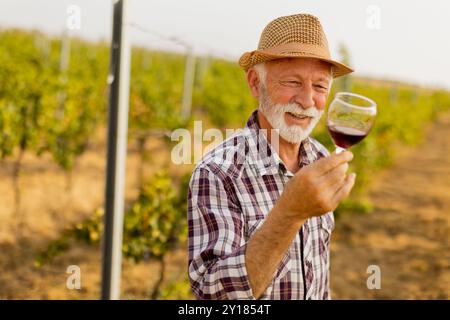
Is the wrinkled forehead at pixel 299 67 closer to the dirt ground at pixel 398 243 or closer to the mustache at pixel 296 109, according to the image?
the mustache at pixel 296 109

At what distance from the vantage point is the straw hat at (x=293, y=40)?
1718 mm

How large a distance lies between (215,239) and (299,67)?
0.68 metres

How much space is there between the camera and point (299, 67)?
1.75m

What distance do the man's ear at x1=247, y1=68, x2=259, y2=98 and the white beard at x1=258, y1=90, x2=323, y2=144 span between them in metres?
0.09

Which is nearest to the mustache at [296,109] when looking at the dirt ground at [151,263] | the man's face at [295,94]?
the man's face at [295,94]

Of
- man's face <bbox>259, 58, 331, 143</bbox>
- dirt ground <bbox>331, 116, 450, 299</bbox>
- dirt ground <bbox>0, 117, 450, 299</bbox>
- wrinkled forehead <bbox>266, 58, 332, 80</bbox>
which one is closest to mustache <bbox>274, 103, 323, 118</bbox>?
man's face <bbox>259, 58, 331, 143</bbox>

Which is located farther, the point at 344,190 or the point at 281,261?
the point at 281,261

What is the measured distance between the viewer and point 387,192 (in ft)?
36.5

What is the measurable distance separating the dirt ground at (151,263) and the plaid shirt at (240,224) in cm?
394

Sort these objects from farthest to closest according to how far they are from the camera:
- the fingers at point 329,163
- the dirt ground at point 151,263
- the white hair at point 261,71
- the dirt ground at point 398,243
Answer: the dirt ground at point 398,243, the dirt ground at point 151,263, the white hair at point 261,71, the fingers at point 329,163

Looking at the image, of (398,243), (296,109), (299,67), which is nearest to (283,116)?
(296,109)

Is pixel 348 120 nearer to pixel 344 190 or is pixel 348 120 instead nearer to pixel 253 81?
pixel 344 190

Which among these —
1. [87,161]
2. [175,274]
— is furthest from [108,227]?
[87,161]
